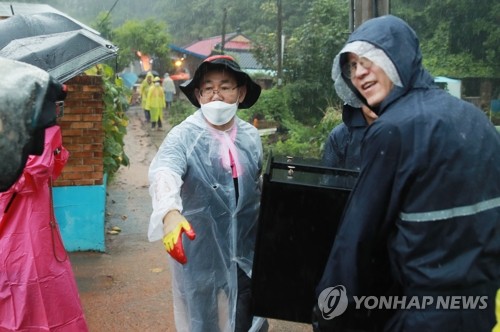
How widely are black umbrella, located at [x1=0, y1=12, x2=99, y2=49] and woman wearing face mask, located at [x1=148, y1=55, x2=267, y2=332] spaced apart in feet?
6.89

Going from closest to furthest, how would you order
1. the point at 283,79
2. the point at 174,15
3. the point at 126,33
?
the point at 283,79 → the point at 126,33 → the point at 174,15

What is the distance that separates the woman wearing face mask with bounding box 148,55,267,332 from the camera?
117 inches

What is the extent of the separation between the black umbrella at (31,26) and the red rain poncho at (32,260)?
1.47 metres

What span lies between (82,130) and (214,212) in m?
2.84

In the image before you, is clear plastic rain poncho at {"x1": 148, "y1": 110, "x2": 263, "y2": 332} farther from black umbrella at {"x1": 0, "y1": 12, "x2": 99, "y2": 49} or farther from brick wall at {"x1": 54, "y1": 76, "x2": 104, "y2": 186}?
brick wall at {"x1": 54, "y1": 76, "x2": 104, "y2": 186}

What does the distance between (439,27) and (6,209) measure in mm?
7633

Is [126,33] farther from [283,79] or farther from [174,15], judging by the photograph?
[283,79]

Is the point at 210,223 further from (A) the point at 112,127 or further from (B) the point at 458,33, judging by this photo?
(B) the point at 458,33

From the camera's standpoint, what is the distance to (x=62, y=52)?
421 centimetres

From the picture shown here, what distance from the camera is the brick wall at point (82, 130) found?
5348mm

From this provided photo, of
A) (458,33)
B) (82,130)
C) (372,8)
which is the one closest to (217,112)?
(372,8)

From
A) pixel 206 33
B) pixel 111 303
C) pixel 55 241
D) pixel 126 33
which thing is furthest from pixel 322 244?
pixel 206 33

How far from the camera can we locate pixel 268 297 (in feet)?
8.13

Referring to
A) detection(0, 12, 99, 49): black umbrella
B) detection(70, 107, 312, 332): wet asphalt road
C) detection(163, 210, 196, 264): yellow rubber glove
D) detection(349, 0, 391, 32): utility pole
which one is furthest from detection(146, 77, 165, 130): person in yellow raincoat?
detection(163, 210, 196, 264): yellow rubber glove
